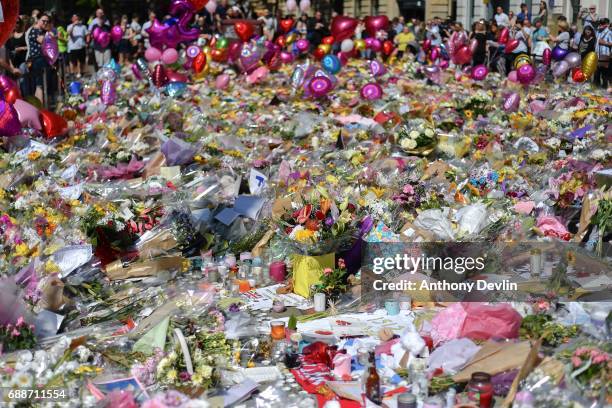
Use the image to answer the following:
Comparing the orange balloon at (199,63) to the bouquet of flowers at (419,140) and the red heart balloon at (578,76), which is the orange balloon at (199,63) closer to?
the red heart balloon at (578,76)

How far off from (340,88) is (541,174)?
633cm

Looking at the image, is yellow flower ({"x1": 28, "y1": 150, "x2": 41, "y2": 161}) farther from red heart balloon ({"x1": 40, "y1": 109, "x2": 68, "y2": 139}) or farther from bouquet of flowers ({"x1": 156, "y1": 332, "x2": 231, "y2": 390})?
bouquet of flowers ({"x1": 156, "y1": 332, "x2": 231, "y2": 390})

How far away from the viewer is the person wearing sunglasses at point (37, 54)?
12539 mm

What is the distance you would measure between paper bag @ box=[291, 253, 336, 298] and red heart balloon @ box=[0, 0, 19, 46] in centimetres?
391

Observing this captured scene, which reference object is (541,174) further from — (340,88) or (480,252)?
(340,88)

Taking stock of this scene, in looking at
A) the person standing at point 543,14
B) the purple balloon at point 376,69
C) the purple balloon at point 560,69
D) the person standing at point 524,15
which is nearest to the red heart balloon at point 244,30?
the purple balloon at point 376,69

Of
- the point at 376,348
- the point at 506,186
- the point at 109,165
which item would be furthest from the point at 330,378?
the point at 109,165

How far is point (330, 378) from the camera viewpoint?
4.49 metres

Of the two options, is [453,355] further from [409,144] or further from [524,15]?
[524,15]

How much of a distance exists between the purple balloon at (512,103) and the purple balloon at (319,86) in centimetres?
258

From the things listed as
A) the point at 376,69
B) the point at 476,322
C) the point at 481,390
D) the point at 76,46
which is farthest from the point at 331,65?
the point at 481,390

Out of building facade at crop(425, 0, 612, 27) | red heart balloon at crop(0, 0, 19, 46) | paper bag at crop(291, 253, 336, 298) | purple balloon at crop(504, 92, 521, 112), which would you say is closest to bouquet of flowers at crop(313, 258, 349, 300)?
paper bag at crop(291, 253, 336, 298)

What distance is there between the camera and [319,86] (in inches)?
483

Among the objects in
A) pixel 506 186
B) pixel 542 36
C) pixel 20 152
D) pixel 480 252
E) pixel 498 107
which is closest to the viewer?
pixel 480 252
